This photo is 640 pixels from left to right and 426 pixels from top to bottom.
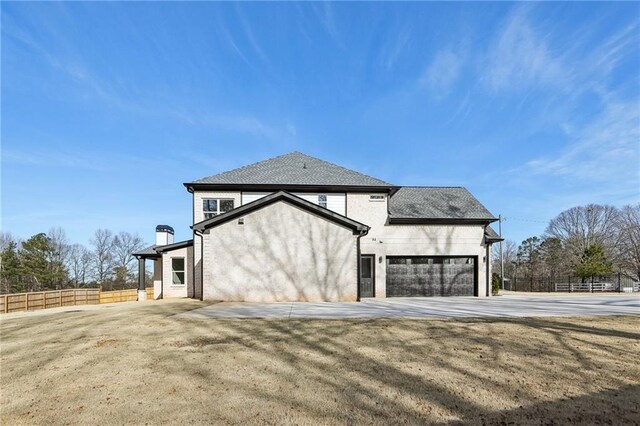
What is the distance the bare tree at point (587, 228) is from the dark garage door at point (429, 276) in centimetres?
3464

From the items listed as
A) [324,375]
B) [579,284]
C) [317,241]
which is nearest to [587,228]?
[579,284]

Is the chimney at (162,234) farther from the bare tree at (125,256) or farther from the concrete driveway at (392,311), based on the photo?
the bare tree at (125,256)

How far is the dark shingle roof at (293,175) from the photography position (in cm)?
2131

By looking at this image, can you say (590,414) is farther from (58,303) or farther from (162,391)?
(58,303)

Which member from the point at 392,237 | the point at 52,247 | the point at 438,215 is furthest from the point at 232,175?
the point at 52,247

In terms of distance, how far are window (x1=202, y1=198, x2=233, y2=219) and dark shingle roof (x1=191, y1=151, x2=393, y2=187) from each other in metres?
1.06

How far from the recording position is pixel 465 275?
2267 centimetres

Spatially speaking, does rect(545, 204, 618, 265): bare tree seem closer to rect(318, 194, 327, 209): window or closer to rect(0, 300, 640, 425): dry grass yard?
rect(318, 194, 327, 209): window

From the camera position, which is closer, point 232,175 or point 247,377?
point 247,377

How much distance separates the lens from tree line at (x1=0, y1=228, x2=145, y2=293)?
42.2m

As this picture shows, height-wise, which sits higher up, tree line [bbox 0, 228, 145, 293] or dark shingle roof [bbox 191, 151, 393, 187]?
dark shingle roof [bbox 191, 151, 393, 187]

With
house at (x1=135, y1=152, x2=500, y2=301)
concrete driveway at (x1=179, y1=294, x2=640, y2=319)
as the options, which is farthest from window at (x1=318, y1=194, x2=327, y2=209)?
concrete driveway at (x1=179, y1=294, x2=640, y2=319)

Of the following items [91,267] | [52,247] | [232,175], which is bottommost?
[91,267]

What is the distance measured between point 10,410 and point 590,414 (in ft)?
24.6
